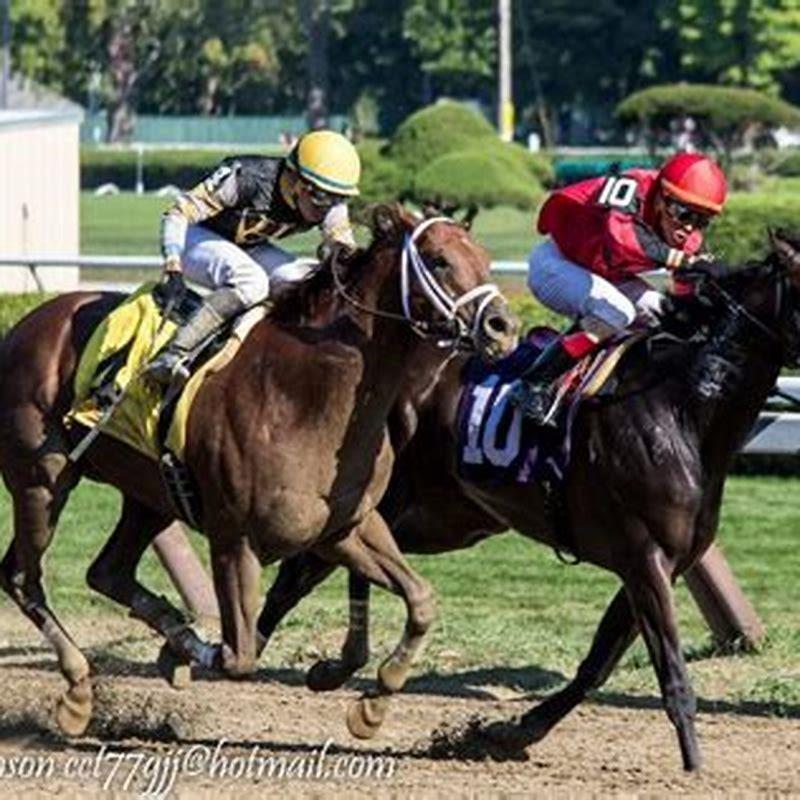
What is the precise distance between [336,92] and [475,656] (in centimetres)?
7357

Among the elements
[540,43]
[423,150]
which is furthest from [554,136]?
[423,150]

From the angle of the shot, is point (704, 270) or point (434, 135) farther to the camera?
point (434, 135)

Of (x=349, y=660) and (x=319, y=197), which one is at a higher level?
(x=319, y=197)

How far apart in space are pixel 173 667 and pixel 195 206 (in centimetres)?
147

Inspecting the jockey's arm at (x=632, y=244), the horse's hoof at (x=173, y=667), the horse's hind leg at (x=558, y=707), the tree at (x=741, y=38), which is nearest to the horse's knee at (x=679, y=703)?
the horse's hind leg at (x=558, y=707)

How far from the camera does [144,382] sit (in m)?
8.67

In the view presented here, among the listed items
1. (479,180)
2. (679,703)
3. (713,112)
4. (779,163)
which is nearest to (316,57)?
(779,163)

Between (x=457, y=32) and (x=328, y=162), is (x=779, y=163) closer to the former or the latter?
(x=457, y=32)

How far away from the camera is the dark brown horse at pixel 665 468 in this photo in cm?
826

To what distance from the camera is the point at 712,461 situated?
8.36 meters

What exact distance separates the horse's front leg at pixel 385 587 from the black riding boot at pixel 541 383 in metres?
0.65

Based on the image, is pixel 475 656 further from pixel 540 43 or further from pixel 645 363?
pixel 540 43

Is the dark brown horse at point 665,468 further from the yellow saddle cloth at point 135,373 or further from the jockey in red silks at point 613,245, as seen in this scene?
the yellow saddle cloth at point 135,373

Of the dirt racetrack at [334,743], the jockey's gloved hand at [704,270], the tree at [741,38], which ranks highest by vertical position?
the jockey's gloved hand at [704,270]
